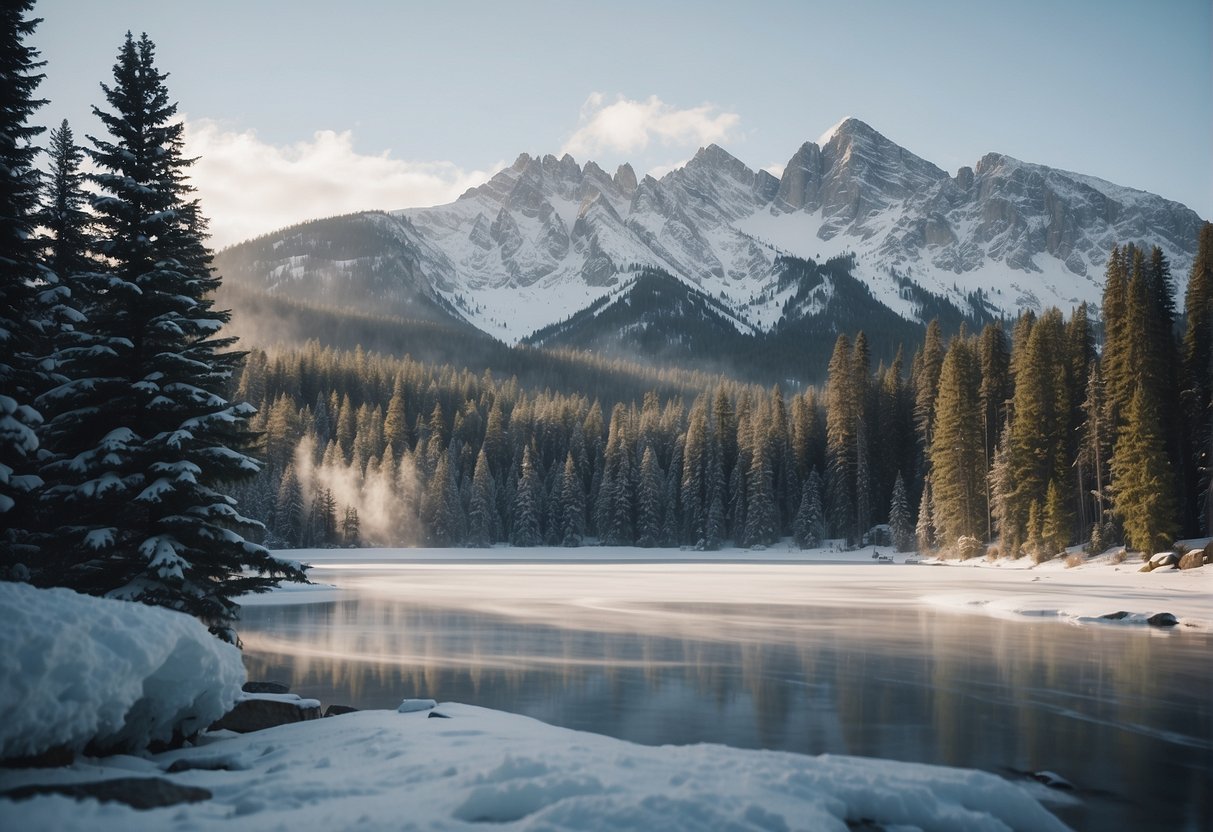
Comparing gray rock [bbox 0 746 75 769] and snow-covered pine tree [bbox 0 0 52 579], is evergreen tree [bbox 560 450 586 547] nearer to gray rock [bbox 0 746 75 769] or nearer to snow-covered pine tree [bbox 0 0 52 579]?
snow-covered pine tree [bbox 0 0 52 579]

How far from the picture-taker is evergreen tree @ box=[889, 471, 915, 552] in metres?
72.6

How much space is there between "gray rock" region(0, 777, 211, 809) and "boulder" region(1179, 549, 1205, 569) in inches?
1809

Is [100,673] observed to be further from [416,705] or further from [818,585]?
[818,585]

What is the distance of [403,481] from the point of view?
96.4m

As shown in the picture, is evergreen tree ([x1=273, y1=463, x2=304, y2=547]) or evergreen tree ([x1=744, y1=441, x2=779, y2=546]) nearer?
evergreen tree ([x1=744, y1=441, x2=779, y2=546])

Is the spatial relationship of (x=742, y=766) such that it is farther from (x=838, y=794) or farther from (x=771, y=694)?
(x=771, y=694)

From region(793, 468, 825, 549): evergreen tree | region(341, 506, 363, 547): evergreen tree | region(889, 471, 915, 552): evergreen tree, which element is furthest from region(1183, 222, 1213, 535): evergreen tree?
region(341, 506, 363, 547): evergreen tree

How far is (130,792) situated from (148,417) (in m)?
10.1

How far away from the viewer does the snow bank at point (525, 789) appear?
306 inches

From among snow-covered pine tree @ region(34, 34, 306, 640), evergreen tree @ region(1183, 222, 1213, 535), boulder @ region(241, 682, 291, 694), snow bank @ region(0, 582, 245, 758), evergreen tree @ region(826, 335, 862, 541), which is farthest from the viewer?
evergreen tree @ region(826, 335, 862, 541)

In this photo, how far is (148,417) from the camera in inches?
647

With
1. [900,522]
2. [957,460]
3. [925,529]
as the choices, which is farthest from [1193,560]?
[900,522]

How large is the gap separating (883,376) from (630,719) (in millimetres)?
83016

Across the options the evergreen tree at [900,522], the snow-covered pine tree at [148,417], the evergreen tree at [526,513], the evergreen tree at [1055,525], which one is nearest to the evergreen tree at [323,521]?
the evergreen tree at [526,513]
